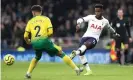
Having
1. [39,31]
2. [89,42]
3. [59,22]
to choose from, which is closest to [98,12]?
[89,42]

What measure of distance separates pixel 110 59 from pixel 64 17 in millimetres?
6816

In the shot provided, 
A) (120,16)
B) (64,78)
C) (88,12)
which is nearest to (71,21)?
(88,12)

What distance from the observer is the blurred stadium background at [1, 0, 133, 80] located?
27.5 meters

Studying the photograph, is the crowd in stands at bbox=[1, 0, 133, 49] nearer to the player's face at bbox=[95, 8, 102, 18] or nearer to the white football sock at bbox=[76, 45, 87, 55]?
the player's face at bbox=[95, 8, 102, 18]

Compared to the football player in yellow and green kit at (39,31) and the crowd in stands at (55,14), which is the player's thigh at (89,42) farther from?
the crowd in stands at (55,14)

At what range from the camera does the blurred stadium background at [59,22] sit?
90.3ft

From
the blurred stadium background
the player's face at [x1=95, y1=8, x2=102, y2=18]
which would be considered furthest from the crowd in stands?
the player's face at [x1=95, y1=8, x2=102, y2=18]

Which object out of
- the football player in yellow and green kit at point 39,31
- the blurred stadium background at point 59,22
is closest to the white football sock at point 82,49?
the football player in yellow and green kit at point 39,31

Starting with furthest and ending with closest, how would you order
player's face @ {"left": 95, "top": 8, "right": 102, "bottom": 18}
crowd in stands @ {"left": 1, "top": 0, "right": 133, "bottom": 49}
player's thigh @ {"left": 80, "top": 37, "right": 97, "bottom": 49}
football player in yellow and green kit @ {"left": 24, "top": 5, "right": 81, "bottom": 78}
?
crowd in stands @ {"left": 1, "top": 0, "right": 133, "bottom": 49} → player's face @ {"left": 95, "top": 8, "right": 102, "bottom": 18} → player's thigh @ {"left": 80, "top": 37, "right": 97, "bottom": 49} → football player in yellow and green kit @ {"left": 24, "top": 5, "right": 81, "bottom": 78}

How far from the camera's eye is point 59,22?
32.0 meters

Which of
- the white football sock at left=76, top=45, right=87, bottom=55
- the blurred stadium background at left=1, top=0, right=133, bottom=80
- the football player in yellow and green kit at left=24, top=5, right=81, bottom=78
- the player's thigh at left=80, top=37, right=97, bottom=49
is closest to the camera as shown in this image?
the football player in yellow and green kit at left=24, top=5, right=81, bottom=78

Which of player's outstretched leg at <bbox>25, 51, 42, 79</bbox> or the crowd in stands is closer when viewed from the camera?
player's outstretched leg at <bbox>25, 51, 42, 79</bbox>

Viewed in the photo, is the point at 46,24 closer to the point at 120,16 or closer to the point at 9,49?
the point at 120,16

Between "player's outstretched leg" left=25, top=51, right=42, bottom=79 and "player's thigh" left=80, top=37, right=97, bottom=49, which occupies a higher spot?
"player's thigh" left=80, top=37, right=97, bottom=49
